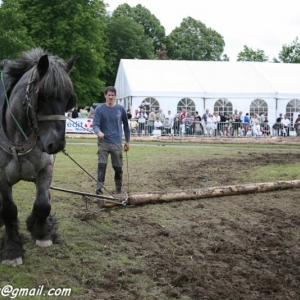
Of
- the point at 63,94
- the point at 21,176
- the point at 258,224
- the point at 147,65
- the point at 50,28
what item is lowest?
the point at 258,224

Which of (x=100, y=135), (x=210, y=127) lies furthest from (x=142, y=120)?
(x=100, y=135)

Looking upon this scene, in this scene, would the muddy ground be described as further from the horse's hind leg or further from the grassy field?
the horse's hind leg

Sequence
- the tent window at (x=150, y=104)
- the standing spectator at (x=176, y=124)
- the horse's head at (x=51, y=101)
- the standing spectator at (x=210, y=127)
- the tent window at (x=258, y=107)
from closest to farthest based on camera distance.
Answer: the horse's head at (x=51, y=101) < the standing spectator at (x=176, y=124) < the standing spectator at (x=210, y=127) < the tent window at (x=150, y=104) < the tent window at (x=258, y=107)

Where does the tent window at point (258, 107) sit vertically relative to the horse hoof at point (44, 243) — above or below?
above

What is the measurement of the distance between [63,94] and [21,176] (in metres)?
1.21

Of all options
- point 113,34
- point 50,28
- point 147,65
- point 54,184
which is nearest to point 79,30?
point 50,28

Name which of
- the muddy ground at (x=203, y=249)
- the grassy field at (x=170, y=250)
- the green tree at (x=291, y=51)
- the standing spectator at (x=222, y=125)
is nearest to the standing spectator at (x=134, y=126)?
the standing spectator at (x=222, y=125)

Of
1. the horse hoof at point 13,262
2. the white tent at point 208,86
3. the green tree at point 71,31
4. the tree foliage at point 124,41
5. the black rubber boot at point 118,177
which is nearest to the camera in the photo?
the horse hoof at point 13,262

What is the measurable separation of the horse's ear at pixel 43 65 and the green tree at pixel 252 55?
250ft

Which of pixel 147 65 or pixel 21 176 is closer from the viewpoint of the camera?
pixel 21 176

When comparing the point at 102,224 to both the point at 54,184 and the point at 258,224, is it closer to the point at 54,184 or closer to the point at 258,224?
the point at 258,224

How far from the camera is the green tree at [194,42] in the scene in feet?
258

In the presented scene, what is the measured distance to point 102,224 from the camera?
792 centimetres

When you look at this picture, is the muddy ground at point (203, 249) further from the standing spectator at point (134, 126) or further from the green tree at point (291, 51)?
the green tree at point (291, 51)
